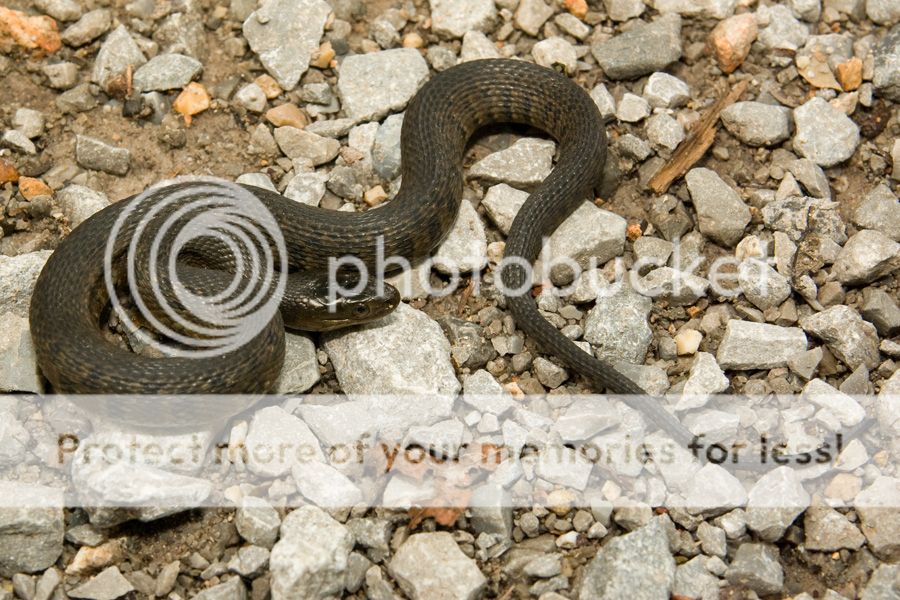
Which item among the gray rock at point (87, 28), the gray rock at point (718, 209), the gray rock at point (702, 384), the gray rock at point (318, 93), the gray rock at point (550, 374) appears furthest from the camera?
the gray rock at point (87, 28)

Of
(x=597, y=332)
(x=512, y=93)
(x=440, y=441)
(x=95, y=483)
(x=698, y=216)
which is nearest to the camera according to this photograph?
(x=95, y=483)

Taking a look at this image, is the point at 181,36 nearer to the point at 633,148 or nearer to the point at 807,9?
the point at 633,148

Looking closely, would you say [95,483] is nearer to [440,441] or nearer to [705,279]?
[440,441]

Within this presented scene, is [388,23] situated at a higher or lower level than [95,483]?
higher

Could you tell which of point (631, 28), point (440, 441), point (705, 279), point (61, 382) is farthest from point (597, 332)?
point (61, 382)

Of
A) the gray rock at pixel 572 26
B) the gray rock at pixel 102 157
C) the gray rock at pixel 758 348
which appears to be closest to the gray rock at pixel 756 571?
the gray rock at pixel 758 348

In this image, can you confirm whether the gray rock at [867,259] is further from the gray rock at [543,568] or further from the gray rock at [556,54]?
the gray rock at [543,568]

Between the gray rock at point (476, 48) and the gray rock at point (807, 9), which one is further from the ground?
the gray rock at point (807, 9)
